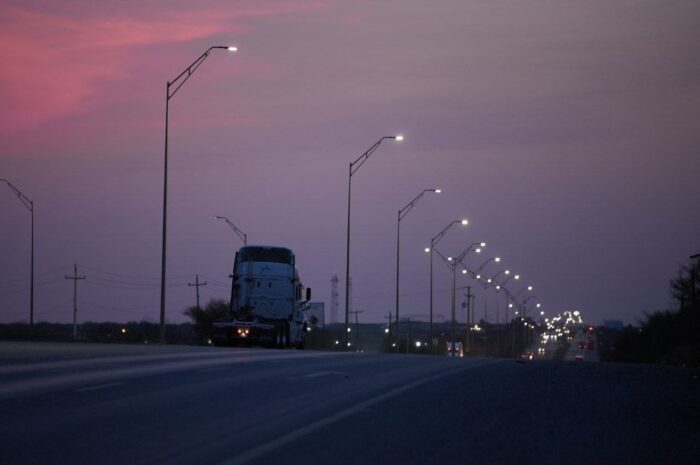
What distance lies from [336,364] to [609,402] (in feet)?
33.1

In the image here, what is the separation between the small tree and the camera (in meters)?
89.1

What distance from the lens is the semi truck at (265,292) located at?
50.4 meters

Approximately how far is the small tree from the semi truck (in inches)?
1448

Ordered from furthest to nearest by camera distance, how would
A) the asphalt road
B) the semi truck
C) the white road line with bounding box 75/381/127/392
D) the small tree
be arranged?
the small tree → the semi truck → the white road line with bounding box 75/381/127/392 → the asphalt road

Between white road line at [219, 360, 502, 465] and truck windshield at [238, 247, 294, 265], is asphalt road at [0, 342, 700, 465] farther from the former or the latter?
truck windshield at [238, 247, 294, 265]

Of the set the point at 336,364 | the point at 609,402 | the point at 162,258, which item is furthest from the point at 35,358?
the point at 162,258

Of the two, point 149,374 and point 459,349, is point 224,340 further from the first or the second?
point 459,349

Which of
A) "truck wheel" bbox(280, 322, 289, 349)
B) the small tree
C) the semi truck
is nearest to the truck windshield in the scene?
the semi truck

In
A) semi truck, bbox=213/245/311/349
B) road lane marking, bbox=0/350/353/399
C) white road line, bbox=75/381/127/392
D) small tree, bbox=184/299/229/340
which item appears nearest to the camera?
road lane marking, bbox=0/350/353/399

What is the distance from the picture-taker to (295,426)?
13930 millimetres

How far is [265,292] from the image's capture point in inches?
2012

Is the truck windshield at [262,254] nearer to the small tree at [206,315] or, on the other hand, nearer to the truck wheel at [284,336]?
the truck wheel at [284,336]

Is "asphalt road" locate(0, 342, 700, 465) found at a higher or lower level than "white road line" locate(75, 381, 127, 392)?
lower

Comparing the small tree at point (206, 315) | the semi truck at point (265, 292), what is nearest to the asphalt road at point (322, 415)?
the semi truck at point (265, 292)
